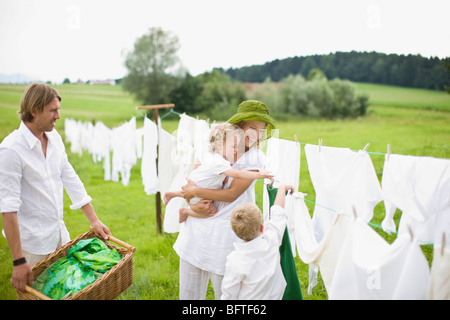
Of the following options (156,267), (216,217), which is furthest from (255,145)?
(156,267)

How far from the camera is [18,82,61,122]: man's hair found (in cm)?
185

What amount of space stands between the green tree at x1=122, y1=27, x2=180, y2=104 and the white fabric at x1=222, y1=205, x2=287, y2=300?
29.1 metres

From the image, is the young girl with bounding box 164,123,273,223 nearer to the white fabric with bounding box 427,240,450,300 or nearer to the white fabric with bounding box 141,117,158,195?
the white fabric with bounding box 427,240,450,300

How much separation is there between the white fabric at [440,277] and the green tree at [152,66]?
29.7 metres

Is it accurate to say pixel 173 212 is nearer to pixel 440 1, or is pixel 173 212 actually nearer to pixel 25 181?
pixel 25 181

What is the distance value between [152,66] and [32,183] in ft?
103

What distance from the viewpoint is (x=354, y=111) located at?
87.3 ft

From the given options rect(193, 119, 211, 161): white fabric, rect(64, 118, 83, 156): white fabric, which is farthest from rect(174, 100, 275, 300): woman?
rect(64, 118, 83, 156): white fabric

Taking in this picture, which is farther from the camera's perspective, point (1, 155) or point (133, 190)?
point (133, 190)

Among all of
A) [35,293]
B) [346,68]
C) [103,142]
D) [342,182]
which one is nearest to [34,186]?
[35,293]

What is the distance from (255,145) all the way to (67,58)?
52.9 ft

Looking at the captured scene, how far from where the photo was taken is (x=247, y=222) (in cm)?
166

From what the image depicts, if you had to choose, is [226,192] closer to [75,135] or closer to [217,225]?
[217,225]
